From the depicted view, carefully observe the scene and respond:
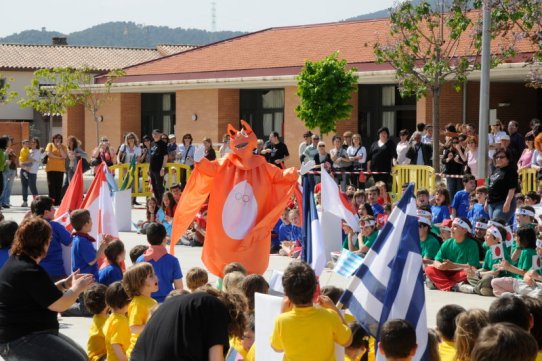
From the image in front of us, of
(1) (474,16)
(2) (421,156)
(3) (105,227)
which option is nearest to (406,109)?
(1) (474,16)

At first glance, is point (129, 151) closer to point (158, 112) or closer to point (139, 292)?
point (139, 292)

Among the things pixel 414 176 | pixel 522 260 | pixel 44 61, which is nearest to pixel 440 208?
pixel 522 260

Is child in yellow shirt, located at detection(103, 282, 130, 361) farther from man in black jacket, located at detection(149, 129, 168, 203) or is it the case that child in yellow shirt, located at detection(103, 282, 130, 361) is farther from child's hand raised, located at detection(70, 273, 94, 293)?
man in black jacket, located at detection(149, 129, 168, 203)

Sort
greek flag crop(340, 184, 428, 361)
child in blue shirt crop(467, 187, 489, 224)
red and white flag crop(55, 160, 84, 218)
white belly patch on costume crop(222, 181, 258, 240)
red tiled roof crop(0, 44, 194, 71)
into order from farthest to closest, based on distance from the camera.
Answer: red tiled roof crop(0, 44, 194, 71), child in blue shirt crop(467, 187, 489, 224), red and white flag crop(55, 160, 84, 218), white belly patch on costume crop(222, 181, 258, 240), greek flag crop(340, 184, 428, 361)

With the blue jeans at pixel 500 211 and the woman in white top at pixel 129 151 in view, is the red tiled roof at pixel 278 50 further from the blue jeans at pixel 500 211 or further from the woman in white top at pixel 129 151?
the blue jeans at pixel 500 211

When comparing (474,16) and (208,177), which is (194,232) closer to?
(208,177)

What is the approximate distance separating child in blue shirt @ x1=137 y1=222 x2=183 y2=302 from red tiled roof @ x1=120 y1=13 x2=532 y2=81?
23.8 m

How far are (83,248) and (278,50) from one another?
30.0 metres

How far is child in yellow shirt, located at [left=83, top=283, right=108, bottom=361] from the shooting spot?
8102 millimetres

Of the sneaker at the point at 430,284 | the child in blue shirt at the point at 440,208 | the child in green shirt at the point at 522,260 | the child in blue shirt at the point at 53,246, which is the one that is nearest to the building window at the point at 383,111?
the child in blue shirt at the point at 440,208

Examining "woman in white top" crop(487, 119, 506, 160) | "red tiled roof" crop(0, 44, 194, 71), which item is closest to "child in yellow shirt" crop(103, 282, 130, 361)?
"woman in white top" crop(487, 119, 506, 160)

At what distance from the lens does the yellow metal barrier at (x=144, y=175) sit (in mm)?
23219

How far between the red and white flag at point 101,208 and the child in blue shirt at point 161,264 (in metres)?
2.76

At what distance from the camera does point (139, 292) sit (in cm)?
766
